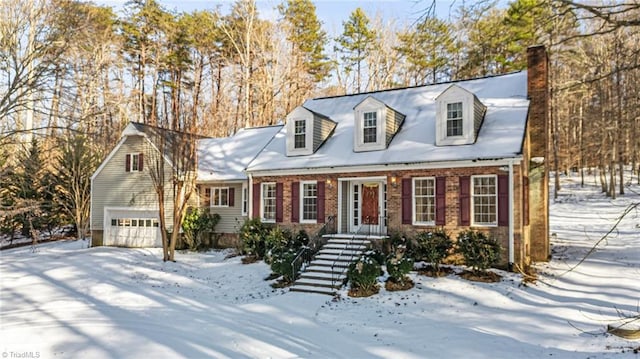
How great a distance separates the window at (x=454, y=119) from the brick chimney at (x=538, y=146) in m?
2.95

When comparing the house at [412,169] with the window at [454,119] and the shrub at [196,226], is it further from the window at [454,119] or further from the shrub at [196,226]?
the shrub at [196,226]

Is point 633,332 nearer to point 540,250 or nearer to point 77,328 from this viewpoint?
point 540,250

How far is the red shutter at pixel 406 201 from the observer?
15.0m

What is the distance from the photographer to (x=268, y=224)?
17766 millimetres

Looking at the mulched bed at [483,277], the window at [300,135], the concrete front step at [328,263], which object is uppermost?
the window at [300,135]

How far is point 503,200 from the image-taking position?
528 inches

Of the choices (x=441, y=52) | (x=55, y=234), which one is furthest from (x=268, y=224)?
(x=441, y=52)

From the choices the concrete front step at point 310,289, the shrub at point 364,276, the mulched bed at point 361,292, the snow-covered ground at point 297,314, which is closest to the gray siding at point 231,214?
the snow-covered ground at point 297,314

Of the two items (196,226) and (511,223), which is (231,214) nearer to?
(196,226)

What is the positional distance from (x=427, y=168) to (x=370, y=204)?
2775mm

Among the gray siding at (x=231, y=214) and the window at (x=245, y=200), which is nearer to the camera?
the window at (x=245, y=200)

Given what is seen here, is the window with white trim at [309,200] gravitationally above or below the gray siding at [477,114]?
below

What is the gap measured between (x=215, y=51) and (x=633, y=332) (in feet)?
106

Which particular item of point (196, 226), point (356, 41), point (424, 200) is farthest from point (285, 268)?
point (356, 41)
